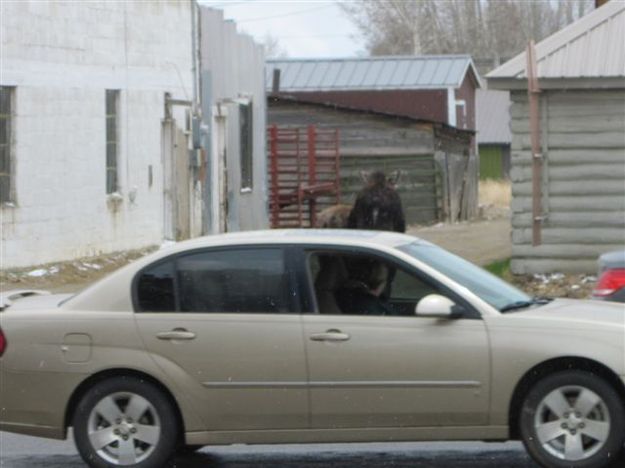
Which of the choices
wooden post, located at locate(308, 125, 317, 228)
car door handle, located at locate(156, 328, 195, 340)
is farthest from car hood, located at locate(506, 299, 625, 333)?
wooden post, located at locate(308, 125, 317, 228)

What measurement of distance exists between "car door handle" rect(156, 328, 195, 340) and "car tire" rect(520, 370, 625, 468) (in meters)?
1.91

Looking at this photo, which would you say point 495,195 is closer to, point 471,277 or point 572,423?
point 471,277

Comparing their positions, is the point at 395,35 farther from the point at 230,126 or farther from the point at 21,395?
the point at 21,395

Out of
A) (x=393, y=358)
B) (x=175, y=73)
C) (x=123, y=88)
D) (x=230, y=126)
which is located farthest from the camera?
(x=230, y=126)

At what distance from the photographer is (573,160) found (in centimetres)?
1884

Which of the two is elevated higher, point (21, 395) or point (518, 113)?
point (518, 113)

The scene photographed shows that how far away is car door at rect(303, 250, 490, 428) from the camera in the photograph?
8.05m

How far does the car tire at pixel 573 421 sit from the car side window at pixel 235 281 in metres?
1.50

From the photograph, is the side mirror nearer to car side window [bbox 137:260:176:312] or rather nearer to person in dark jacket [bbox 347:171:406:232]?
car side window [bbox 137:260:176:312]

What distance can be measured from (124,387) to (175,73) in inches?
654

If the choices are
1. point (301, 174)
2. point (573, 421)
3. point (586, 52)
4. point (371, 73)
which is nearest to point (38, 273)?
point (586, 52)

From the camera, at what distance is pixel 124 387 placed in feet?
27.3

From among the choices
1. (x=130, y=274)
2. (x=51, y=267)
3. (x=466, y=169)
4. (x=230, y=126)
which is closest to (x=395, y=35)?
(x=466, y=169)

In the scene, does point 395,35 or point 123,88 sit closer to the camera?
point 123,88
